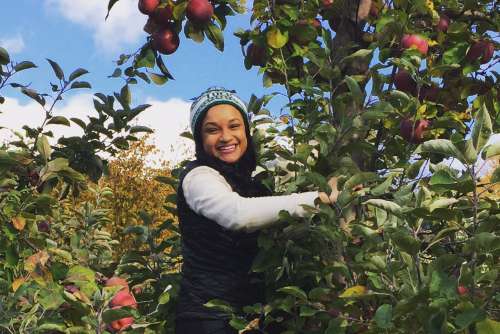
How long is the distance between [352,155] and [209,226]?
2.23 feet

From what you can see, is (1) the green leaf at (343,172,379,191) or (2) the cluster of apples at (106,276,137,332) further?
(2) the cluster of apples at (106,276,137,332)

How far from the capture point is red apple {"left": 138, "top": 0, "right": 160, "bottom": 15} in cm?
325

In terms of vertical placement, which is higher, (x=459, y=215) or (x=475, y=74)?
(x=475, y=74)

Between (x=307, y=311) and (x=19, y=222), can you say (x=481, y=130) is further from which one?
(x=19, y=222)

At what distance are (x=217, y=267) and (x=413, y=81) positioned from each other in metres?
1.17

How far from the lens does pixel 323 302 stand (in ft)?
8.23

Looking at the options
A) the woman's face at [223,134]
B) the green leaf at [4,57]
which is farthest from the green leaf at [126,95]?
the woman's face at [223,134]

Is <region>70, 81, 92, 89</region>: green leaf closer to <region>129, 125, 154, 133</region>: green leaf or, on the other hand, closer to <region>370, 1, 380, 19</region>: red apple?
<region>129, 125, 154, 133</region>: green leaf

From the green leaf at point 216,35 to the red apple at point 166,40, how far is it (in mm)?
154

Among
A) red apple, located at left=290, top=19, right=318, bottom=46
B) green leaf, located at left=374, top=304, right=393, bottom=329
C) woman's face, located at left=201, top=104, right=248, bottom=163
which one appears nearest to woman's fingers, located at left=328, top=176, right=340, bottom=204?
woman's face, located at left=201, top=104, right=248, bottom=163

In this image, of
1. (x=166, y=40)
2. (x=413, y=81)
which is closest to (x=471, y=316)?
(x=413, y=81)

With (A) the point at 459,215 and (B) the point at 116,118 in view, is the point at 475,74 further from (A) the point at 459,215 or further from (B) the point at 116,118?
(B) the point at 116,118

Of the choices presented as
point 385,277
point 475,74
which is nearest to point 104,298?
point 385,277

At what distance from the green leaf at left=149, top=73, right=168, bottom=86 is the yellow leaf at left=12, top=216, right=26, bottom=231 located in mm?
997
